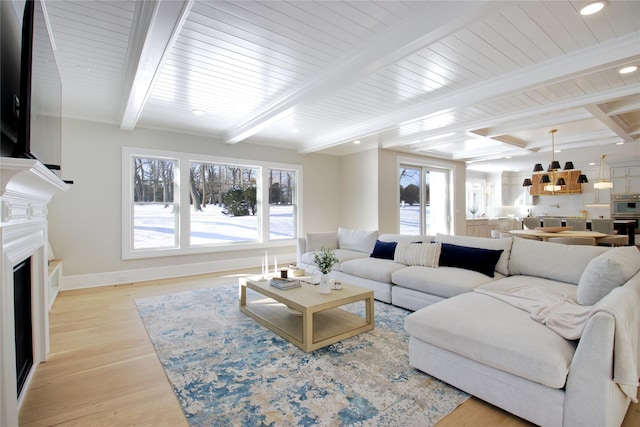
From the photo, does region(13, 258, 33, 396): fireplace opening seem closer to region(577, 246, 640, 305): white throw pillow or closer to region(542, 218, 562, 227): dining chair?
region(577, 246, 640, 305): white throw pillow

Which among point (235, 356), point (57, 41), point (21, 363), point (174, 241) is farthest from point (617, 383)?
point (174, 241)

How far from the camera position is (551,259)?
299 centimetres

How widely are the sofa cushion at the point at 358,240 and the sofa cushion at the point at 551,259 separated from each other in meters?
2.04

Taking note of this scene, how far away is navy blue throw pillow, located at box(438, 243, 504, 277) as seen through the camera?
3.27 m

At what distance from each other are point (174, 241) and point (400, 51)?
475cm

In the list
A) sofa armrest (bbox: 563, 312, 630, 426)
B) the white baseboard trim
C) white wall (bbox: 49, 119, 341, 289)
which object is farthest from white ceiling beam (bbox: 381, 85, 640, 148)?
white wall (bbox: 49, 119, 341, 289)

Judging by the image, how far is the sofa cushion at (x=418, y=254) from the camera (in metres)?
3.63

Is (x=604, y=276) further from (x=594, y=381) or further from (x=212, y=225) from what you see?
(x=212, y=225)

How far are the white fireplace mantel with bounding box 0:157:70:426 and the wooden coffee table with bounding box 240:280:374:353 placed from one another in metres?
1.71

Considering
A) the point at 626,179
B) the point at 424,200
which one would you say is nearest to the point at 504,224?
the point at 424,200

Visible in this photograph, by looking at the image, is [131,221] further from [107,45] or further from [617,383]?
[617,383]

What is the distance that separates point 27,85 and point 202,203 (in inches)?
165

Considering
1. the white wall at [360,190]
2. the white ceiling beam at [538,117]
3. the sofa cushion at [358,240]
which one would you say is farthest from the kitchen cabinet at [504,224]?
the sofa cushion at [358,240]

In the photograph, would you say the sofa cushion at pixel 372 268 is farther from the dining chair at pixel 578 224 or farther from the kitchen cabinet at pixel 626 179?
the kitchen cabinet at pixel 626 179
